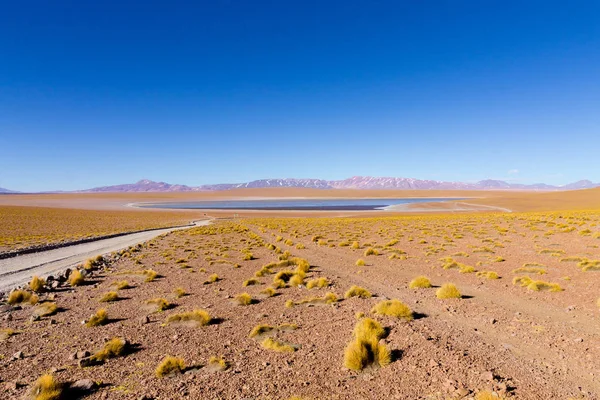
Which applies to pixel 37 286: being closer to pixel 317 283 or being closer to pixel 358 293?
pixel 317 283

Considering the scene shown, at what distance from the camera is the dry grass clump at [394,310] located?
905 centimetres

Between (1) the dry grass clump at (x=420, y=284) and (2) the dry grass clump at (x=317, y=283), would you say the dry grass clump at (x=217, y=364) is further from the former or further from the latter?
(1) the dry grass clump at (x=420, y=284)

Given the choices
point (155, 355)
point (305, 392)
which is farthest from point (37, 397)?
point (305, 392)

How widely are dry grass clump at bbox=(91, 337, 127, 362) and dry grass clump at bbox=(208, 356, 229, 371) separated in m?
2.10

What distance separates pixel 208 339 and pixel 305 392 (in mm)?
3360

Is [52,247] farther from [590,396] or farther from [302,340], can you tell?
[590,396]

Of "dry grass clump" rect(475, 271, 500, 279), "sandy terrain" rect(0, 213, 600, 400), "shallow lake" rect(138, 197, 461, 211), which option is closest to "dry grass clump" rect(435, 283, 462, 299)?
"sandy terrain" rect(0, 213, 600, 400)

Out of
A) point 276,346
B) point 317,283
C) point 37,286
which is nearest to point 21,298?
point 37,286

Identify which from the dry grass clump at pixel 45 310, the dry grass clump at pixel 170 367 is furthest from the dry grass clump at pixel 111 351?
the dry grass clump at pixel 45 310

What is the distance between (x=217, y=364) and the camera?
6.67 meters

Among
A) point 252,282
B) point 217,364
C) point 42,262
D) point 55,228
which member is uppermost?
point 217,364

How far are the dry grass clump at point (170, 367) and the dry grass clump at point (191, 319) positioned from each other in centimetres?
250

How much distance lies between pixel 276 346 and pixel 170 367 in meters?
2.19

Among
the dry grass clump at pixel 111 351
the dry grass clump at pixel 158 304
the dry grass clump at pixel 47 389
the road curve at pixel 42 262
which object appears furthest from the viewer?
the road curve at pixel 42 262
